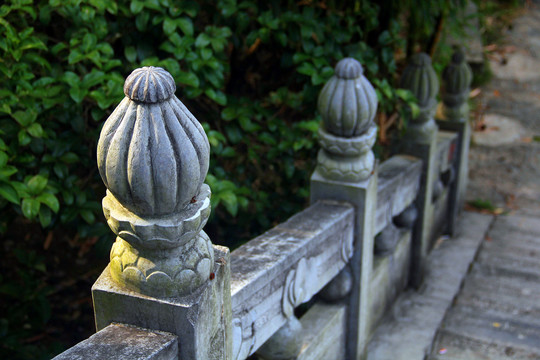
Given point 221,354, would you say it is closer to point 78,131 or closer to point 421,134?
point 78,131

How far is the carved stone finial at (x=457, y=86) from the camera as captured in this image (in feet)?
16.9

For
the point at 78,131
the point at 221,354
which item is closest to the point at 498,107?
the point at 78,131

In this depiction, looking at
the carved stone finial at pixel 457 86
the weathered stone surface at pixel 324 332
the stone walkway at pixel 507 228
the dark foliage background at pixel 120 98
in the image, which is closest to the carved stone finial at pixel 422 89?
the dark foliage background at pixel 120 98

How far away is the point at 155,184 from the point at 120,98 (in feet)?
4.09

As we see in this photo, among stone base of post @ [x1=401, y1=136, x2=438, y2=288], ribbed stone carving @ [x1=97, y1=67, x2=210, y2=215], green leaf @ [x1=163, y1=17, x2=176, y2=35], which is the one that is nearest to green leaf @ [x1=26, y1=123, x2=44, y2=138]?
green leaf @ [x1=163, y1=17, x2=176, y2=35]

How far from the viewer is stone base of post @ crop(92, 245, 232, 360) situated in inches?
66.9

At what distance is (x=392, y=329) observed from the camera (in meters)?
3.93

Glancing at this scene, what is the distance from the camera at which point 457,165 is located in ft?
17.7

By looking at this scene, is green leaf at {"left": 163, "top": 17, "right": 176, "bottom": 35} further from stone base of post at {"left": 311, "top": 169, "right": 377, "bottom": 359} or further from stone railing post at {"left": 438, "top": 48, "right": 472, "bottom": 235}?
stone railing post at {"left": 438, "top": 48, "right": 472, "bottom": 235}

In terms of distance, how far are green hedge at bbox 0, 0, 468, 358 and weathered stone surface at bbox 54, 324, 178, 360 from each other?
3.28 ft

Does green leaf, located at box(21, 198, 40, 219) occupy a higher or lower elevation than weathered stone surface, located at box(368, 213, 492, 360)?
higher

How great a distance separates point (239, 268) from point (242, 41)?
1664mm

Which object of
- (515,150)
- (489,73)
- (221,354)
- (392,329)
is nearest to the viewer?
(221,354)

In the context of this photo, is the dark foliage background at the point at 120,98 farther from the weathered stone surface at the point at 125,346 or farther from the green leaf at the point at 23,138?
the weathered stone surface at the point at 125,346
